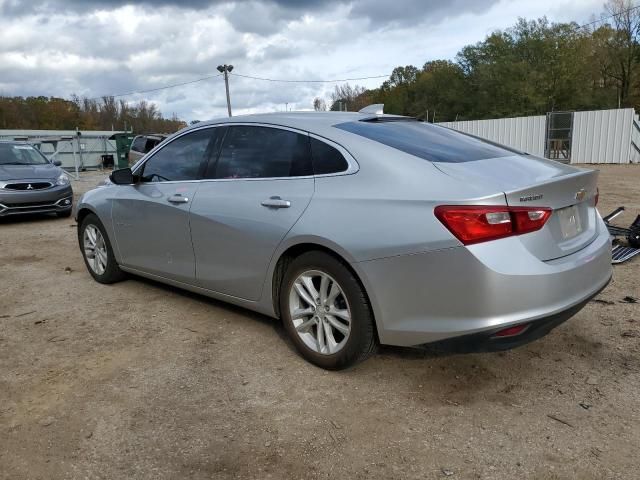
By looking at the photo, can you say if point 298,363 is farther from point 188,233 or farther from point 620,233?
point 620,233

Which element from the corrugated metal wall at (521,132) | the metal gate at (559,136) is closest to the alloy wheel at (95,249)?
the corrugated metal wall at (521,132)

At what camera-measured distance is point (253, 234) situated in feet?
11.5

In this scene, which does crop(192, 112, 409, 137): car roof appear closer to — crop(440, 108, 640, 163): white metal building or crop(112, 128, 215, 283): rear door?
crop(112, 128, 215, 283): rear door

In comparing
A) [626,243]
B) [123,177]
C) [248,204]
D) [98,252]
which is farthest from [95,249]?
[626,243]

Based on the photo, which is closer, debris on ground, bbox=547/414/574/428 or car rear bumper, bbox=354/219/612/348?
car rear bumper, bbox=354/219/612/348

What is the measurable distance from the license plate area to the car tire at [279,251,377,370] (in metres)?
1.13

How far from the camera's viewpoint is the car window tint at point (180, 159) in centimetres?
417

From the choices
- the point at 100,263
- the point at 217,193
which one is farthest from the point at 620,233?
the point at 100,263

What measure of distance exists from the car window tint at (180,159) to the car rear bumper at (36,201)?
250 inches

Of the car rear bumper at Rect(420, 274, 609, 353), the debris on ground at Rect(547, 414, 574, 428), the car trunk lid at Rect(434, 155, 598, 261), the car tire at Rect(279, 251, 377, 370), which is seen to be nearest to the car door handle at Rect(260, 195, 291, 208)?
the car tire at Rect(279, 251, 377, 370)

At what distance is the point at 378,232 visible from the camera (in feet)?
9.22

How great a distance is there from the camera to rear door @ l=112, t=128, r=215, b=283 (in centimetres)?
412

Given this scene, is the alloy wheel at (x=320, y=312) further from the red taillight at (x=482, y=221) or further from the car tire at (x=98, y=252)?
the car tire at (x=98, y=252)

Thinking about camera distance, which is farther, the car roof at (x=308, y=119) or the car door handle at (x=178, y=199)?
the car door handle at (x=178, y=199)
